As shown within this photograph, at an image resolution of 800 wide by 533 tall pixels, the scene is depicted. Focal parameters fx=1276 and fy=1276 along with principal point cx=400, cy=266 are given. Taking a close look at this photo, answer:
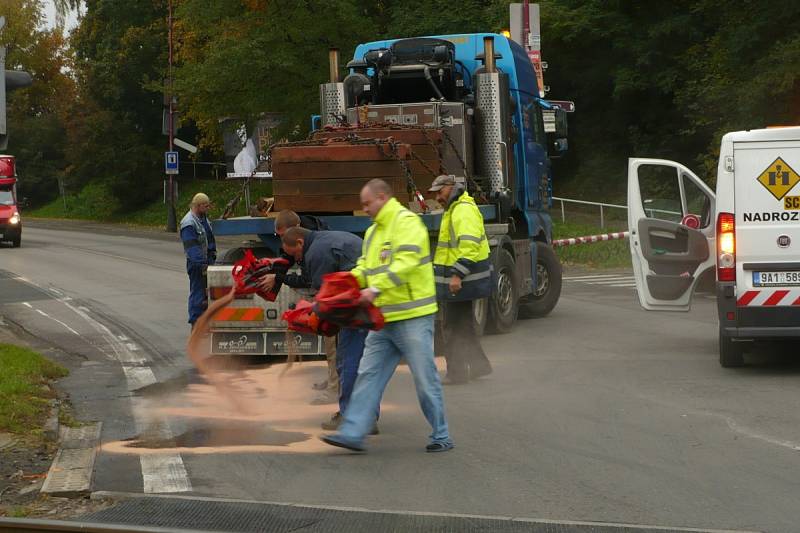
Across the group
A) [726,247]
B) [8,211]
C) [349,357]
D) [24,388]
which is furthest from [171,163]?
[349,357]

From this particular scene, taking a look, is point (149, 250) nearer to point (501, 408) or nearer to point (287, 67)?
point (287, 67)

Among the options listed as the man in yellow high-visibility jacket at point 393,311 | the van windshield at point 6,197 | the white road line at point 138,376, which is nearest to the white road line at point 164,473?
the man in yellow high-visibility jacket at point 393,311

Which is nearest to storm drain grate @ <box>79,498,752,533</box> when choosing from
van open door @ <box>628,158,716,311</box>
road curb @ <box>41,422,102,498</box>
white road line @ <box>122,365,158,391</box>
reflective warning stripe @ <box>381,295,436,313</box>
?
road curb @ <box>41,422,102,498</box>

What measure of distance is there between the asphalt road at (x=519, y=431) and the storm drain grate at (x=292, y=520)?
0.22 meters

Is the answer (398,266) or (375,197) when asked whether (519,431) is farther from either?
(375,197)

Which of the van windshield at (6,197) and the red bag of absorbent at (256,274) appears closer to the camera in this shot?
the red bag of absorbent at (256,274)

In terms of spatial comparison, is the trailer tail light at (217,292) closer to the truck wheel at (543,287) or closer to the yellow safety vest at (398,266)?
the yellow safety vest at (398,266)

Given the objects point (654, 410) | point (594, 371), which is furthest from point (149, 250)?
point (654, 410)

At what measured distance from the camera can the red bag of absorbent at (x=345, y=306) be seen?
7.94 metres

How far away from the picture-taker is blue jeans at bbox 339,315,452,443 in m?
8.12

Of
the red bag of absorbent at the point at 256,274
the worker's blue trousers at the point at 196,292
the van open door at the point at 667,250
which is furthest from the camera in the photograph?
the worker's blue trousers at the point at 196,292

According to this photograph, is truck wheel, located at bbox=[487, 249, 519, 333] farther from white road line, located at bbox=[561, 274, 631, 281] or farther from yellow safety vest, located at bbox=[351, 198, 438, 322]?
white road line, located at bbox=[561, 274, 631, 281]

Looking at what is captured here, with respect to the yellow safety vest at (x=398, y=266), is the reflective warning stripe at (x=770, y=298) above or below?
below

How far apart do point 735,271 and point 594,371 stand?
1588mm
